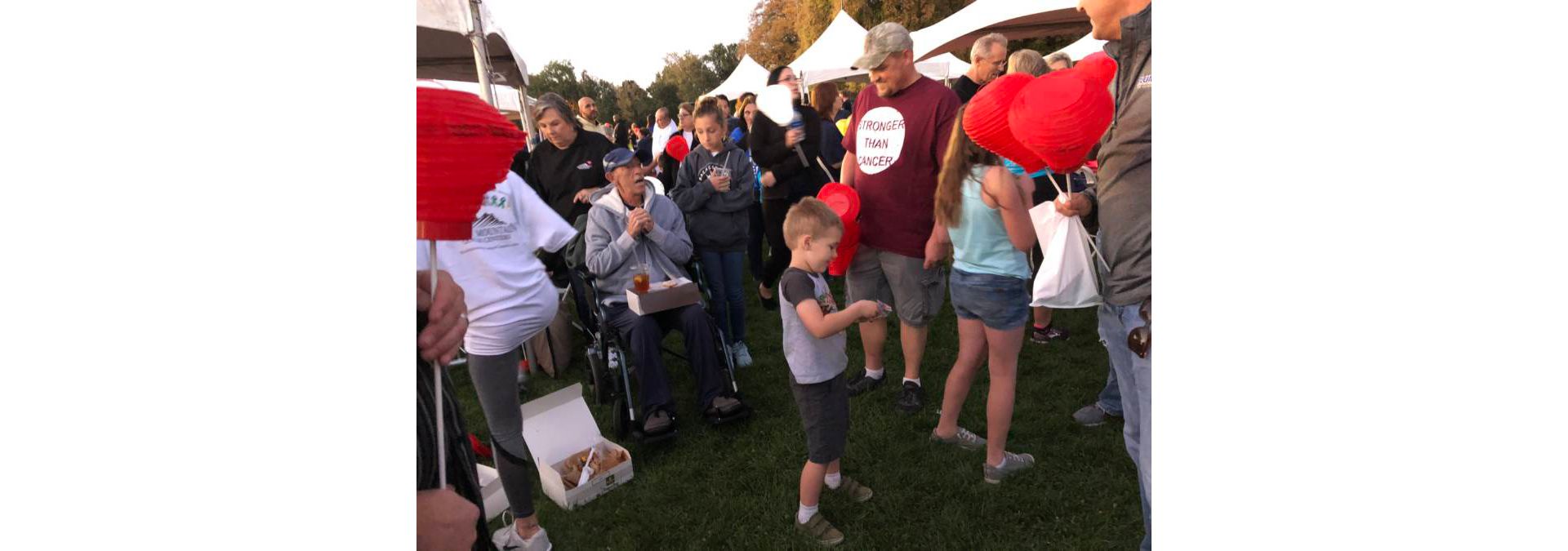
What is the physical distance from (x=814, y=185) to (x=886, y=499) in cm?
281

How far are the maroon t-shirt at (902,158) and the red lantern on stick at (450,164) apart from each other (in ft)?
8.27

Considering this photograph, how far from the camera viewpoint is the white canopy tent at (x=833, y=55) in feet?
36.7

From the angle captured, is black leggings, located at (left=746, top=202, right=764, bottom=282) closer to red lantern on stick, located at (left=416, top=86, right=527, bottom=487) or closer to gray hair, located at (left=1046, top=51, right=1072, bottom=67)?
gray hair, located at (left=1046, top=51, right=1072, bottom=67)

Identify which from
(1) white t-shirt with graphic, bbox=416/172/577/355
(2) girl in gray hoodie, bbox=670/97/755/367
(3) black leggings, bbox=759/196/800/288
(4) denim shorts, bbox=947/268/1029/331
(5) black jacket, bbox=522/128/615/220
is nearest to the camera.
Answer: (1) white t-shirt with graphic, bbox=416/172/577/355

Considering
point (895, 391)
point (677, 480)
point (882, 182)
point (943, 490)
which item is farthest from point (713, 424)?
point (882, 182)

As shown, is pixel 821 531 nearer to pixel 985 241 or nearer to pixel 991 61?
pixel 985 241

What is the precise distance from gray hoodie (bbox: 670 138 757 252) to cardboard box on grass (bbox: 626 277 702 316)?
2.82 ft

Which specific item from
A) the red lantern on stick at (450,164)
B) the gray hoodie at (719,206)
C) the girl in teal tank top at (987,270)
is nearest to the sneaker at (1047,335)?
the girl in teal tank top at (987,270)

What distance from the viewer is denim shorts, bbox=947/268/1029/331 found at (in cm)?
285

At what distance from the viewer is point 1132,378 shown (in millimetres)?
1956

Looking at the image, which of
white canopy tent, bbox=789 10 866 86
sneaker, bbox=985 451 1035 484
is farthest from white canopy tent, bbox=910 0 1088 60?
sneaker, bbox=985 451 1035 484

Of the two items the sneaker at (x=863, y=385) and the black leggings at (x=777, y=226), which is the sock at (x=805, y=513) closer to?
the sneaker at (x=863, y=385)

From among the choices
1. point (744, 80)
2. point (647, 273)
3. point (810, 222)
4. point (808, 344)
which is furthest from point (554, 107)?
point (744, 80)

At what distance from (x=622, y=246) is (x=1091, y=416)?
2.62m
